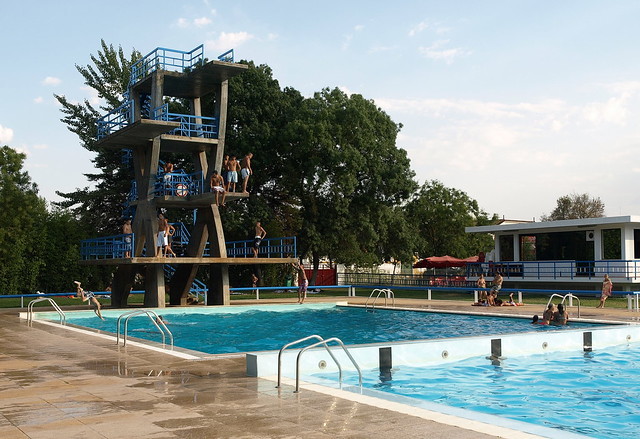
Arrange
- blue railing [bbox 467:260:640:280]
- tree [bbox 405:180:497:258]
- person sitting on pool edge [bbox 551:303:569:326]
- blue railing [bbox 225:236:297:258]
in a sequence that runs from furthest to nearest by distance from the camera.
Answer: tree [bbox 405:180:497:258] → blue railing [bbox 467:260:640:280] → blue railing [bbox 225:236:297:258] → person sitting on pool edge [bbox 551:303:569:326]

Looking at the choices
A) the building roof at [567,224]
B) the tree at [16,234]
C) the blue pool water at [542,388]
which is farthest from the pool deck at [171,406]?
the tree at [16,234]

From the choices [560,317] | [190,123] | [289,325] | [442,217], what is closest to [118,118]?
[190,123]

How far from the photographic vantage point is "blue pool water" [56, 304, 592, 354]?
58.6 ft

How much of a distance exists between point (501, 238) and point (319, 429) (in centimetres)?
3582

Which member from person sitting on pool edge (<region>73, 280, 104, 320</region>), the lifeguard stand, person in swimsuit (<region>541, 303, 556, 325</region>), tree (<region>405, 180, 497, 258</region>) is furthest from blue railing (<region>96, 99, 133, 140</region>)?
tree (<region>405, 180, 497, 258</region>)

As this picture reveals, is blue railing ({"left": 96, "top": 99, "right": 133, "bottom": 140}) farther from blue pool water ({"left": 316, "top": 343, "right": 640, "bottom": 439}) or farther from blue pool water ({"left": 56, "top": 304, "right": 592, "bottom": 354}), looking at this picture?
blue pool water ({"left": 316, "top": 343, "right": 640, "bottom": 439})

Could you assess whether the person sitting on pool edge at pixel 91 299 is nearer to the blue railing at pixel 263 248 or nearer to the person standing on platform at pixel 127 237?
the person standing on platform at pixel 127 237

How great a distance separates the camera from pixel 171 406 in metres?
7.39

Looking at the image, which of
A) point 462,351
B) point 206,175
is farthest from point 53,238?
point 462,351

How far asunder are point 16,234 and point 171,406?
112 feet

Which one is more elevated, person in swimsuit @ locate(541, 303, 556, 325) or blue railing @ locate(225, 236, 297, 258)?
blue railing @ locate(225, 236, 297, 258)

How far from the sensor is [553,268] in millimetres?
36406

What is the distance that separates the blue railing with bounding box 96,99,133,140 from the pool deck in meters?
18.0

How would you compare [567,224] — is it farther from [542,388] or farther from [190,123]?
[542,388]
